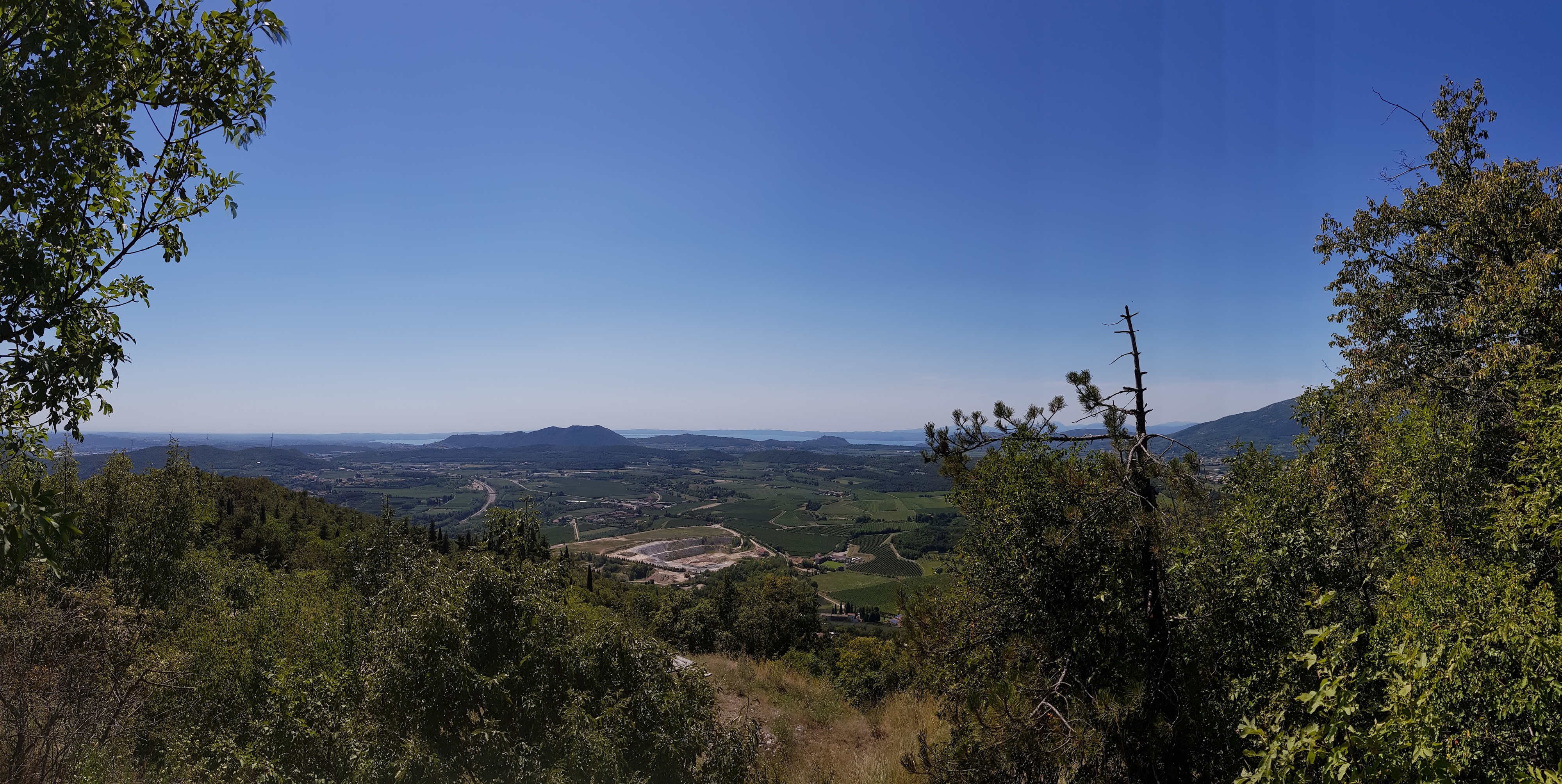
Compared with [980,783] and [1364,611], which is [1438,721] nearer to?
[1364,611]

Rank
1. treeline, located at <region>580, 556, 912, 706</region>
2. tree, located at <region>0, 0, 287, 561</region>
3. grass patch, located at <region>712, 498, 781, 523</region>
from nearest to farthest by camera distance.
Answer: tree, located at <region>0, 0, 287, 561</region>
treeline, located at <region>580, 556, 912, 706</region>
grass patch, located at <region>712, 498, 781, 523</region>

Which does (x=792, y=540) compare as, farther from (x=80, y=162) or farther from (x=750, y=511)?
(x=80, y=162)

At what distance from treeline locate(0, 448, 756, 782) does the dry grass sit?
10.2 feet

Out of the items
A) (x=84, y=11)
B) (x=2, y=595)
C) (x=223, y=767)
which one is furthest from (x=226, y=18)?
(x=2, y=595)

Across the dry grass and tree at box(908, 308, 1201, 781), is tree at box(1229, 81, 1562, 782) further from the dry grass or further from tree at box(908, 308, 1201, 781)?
the dry grass

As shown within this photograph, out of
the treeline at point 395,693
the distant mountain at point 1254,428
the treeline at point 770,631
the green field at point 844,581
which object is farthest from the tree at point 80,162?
the distant mountain at point 1254,428

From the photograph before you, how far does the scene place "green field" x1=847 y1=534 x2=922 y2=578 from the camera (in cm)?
9544

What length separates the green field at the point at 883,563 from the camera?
95438mm

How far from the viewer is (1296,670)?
18.1 feet

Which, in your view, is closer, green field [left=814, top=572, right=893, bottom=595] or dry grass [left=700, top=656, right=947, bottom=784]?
dry grass [left=700, top=656, right=947, bottom=784]

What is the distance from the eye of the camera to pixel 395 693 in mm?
7391

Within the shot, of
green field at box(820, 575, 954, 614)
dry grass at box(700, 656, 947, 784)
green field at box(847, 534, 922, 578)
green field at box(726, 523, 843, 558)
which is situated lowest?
green field at box(726, 523, 843, 558)

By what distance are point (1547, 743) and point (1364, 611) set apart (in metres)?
2.43

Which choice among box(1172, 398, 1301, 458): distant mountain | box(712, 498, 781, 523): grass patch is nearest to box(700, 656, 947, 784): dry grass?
box(1172, 398, 1301, 458): distant mountain
